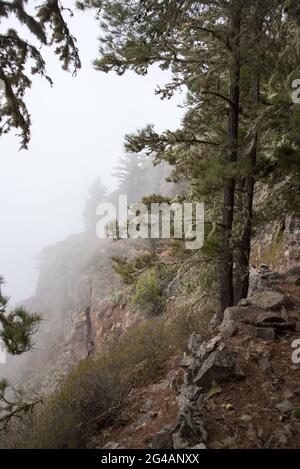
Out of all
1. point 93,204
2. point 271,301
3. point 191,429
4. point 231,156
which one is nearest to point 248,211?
point 231,156

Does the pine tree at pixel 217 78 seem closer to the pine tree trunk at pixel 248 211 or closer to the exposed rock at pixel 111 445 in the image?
the pine tree trunk at pixel 248 211

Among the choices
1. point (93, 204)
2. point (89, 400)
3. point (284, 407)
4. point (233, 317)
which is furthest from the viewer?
point (93, 204)

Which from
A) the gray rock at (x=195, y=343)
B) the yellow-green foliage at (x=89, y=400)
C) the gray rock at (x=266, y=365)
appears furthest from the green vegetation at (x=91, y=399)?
the gray rock at (x=266, y=365)

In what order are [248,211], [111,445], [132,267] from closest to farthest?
[111,445]
[248,211]
[132,267]

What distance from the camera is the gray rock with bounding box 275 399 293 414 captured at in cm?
468

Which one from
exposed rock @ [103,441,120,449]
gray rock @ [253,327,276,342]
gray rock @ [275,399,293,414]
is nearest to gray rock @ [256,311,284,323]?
gray rock @ [253,327,276,342]

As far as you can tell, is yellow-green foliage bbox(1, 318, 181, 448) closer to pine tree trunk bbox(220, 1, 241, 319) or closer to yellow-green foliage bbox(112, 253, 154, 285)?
yellow-green foliage bbox(112, 253, 154, 285)

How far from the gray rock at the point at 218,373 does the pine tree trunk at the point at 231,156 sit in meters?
2.51

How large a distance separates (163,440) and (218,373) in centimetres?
138

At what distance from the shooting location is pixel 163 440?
174 inches

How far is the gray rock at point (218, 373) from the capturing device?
5383mm

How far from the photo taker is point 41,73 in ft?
18.0

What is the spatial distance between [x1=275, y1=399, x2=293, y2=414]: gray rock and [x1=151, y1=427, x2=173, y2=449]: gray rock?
4.75 ft

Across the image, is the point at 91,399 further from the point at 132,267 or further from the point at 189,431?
the point at 132,267
